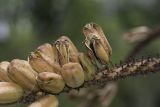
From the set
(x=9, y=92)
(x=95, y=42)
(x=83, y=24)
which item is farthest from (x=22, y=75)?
(x=83, y=24)

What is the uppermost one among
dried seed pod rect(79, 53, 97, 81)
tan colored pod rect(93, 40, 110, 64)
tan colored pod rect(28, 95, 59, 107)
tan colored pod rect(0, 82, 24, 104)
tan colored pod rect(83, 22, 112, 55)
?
tan colored pod rect(83, 22, 112, 55)

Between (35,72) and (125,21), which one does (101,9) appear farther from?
(35,72)

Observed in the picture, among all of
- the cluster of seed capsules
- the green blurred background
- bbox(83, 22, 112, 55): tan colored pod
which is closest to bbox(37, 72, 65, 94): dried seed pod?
the cluster of seed capsules

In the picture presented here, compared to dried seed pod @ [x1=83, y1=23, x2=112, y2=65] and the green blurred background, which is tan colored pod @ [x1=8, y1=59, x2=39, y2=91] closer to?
dried seed pod @ [x1=83, y1=23, x2=112, y2=65]

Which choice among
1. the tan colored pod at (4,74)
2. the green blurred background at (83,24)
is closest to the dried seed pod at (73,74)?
the tan colored pod at (4,74)

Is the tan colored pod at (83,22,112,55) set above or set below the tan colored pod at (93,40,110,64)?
above

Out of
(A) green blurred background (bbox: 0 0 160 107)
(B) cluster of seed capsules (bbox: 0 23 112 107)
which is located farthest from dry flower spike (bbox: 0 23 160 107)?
(A) green blurred background (bbox: 0 0 160 107)

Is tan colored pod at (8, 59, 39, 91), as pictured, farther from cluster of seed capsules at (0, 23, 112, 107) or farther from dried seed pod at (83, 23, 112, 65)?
dried seed pod at (83, 23, 112, 65)

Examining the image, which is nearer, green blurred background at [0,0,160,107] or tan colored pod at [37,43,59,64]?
tan colored pod at [37,43,59,64]
